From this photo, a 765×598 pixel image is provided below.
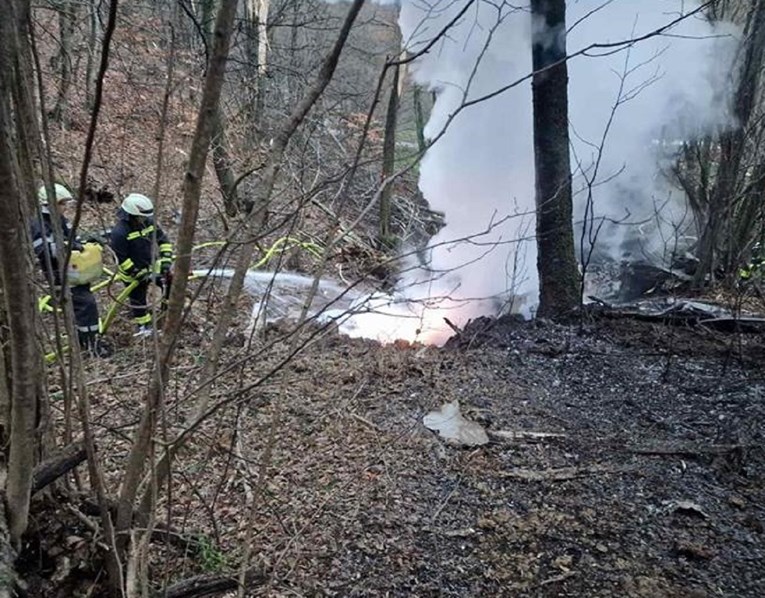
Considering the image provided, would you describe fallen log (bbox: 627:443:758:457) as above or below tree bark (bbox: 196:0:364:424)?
below

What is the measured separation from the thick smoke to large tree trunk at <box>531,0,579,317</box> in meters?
2.69

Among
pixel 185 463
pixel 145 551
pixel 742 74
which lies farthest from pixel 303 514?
pixel 742 74

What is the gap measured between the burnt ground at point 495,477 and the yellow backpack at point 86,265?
1.14 meters

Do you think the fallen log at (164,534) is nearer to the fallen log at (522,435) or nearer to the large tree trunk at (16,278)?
the large tree trunk at (16,278)

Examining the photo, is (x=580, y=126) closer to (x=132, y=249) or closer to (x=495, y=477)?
(x=132, y=249)

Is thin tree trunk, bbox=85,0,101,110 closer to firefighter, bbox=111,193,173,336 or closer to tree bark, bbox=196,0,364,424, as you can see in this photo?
firefighter, bbox=111,193,173,336

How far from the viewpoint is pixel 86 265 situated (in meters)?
5.09

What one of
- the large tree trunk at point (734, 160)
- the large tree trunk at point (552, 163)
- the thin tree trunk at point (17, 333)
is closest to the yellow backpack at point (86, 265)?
the thin tree trunk at point (17, 333)

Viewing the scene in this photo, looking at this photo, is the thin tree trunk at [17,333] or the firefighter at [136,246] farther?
the firefighter at [136,246]

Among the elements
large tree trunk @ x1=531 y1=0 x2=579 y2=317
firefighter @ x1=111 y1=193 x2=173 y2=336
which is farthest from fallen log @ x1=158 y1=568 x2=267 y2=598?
large tree trunk @ x1=531 y1=0 x2=579 y2=317

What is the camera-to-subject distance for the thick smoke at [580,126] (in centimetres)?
1008

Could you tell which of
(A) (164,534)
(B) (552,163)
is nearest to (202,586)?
(A) (164,534)

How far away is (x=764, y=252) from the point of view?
9008 mm

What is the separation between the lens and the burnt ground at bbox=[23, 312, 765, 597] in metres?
2.85
